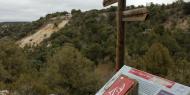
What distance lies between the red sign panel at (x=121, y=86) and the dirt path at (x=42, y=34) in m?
66.6

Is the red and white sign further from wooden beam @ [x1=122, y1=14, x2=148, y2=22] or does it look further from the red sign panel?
wooden beam @ [x1=122, y1=14, x2=148, y2=22]

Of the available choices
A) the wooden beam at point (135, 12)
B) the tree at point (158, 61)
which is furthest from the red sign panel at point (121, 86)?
the tree at point (158, 61)

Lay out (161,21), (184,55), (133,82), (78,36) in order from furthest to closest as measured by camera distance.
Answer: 1. (161,21)
2. (78,36)
3. (184,55)
4. (133,82)

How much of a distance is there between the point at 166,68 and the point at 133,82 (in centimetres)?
2536

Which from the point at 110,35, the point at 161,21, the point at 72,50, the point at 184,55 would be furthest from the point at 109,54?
the point at 161,21

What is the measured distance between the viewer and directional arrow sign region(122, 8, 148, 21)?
5496mm

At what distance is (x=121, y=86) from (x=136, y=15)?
146 centimetres

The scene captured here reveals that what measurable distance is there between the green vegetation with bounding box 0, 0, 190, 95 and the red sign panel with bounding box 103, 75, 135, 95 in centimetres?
579

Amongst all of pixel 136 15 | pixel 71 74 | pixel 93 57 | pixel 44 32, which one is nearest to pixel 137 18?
pixel 136 15

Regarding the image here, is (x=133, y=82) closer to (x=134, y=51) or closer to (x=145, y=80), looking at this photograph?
(x=145, y=80)

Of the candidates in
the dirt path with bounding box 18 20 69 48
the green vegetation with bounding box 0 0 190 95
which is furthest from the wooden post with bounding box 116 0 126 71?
the dirt path with bounding box 18 20 69 48

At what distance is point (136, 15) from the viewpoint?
5.84 meters

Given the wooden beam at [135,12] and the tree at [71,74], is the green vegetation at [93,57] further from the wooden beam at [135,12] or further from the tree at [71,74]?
the wooden beam at [135,12]

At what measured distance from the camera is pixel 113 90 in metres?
4.77
